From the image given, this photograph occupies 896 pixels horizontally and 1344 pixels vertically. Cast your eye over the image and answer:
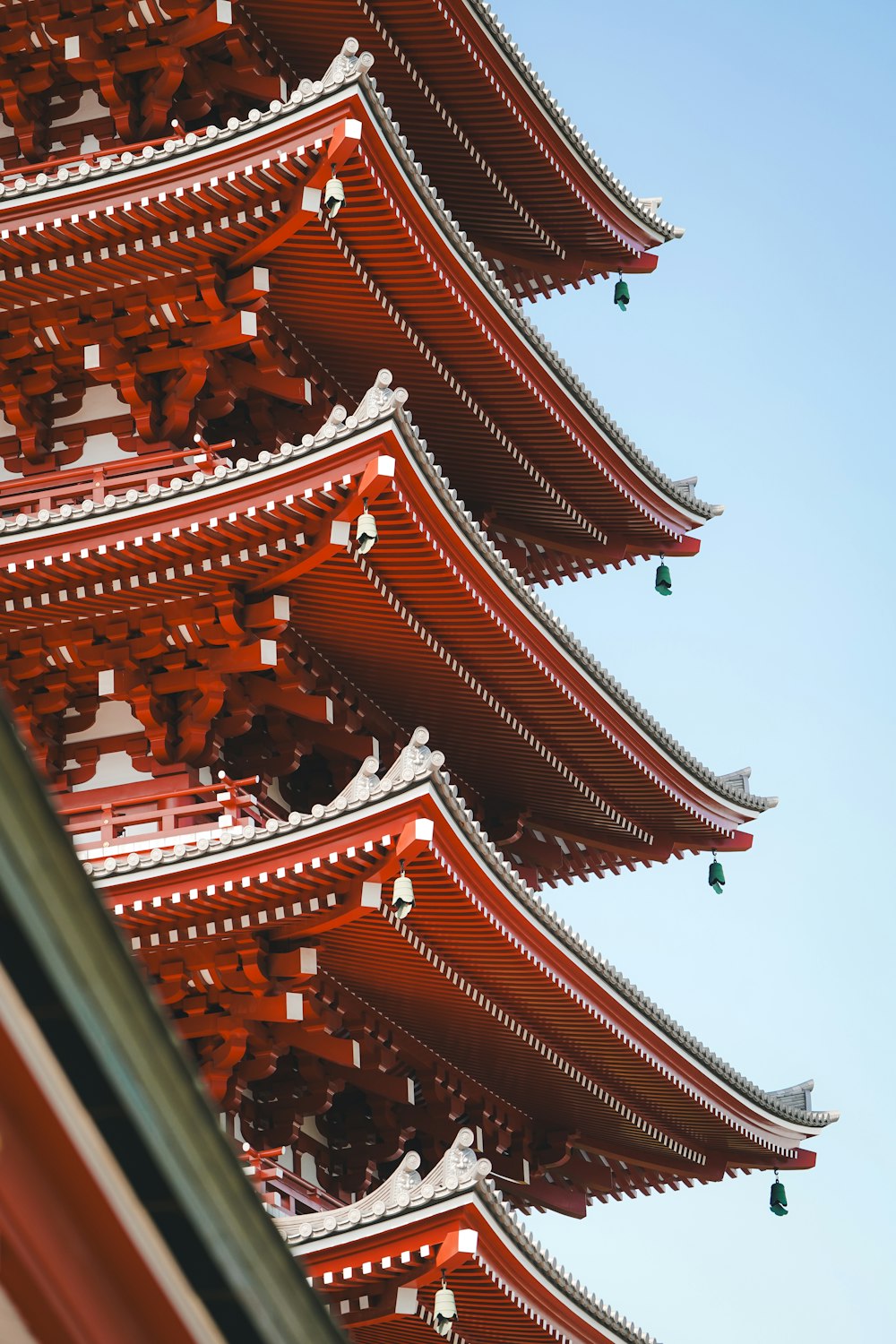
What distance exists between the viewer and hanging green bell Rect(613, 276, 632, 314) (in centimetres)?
2312

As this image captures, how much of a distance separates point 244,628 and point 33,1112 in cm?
1226

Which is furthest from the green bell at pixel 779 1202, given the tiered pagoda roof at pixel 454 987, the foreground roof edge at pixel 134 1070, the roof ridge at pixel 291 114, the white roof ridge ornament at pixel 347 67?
the foreground roof edge at pixel 134 1070

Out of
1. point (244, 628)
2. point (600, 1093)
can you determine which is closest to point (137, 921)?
point (244, 628)

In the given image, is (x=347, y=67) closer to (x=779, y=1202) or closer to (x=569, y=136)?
(x=569, y=136)

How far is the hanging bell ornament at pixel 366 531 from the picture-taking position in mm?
15344

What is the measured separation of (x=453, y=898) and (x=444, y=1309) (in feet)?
10.1

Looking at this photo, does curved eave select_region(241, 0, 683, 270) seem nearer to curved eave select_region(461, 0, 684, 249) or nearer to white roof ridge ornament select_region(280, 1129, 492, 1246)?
curved eave select_region(461, 0, 684, 249)

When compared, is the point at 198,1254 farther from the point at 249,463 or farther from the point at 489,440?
the point at 489,440

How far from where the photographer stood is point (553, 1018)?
17641mm

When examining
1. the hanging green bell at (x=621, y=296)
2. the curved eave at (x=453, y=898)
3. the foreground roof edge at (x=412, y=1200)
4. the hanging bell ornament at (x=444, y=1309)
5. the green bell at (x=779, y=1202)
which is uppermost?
the hanging green bell at (x=621, y=296)

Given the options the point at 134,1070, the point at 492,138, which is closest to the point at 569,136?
the point at 492,138

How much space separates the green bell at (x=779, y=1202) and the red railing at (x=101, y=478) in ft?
30.1

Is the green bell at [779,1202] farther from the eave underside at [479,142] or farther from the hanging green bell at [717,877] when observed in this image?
the eave underside at [479,142]

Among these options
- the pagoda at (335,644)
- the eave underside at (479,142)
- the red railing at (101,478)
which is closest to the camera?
the pagoda at (335,644)
